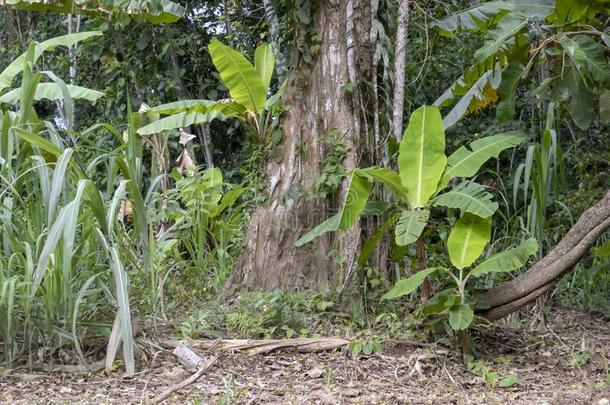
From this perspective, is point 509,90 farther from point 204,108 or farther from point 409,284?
point 204,108

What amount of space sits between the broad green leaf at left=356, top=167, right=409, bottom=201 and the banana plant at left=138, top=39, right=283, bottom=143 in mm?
1486

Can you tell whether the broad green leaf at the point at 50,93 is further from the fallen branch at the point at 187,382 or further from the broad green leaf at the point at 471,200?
the broad green leaf at the point at 471,200

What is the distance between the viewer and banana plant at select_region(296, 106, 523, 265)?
4.41m

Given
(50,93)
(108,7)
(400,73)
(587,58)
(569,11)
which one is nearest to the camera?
(587,58)

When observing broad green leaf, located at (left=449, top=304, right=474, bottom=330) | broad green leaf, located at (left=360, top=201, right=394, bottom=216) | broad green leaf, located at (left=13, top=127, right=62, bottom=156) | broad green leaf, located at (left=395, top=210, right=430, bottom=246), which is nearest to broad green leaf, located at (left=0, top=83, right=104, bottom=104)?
broad green leaf, located at (left=13, top=127, right=62, bottom=156)

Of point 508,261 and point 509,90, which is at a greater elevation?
point 509,90

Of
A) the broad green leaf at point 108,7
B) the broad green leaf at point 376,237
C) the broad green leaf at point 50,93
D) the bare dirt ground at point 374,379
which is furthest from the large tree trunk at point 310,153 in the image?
the broad green leaf at point 108,7

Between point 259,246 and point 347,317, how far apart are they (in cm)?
88

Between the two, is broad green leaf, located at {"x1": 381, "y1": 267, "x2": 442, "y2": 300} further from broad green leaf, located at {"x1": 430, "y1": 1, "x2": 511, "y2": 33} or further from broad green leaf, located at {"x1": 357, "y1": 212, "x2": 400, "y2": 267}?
broad green leaf, located at {"x1": 430, "y1": 1, "x2": 511, "y2": 33}

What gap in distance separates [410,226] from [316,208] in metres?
1.19

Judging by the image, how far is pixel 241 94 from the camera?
19.0 feet

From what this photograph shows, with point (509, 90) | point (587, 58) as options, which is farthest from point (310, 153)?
point (587, 58)

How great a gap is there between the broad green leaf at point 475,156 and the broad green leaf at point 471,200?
0.09m

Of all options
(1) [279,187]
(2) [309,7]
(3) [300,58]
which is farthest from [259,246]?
(2) [309,7]
